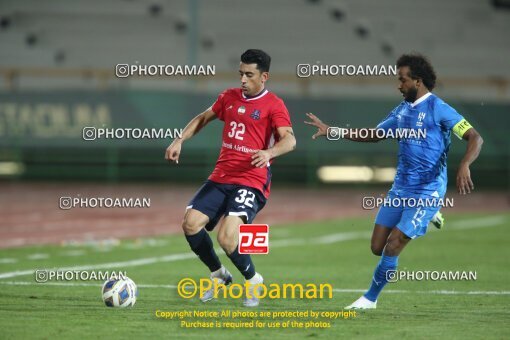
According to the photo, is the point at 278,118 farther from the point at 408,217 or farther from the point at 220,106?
the point at 408,217

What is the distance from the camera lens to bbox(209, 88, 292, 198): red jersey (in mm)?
9656

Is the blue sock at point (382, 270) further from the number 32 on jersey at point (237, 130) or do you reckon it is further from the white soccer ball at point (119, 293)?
the white soccer ball at point (119, 293)

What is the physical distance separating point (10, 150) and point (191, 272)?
16057 millimetres

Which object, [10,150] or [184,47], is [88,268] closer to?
[10,150]

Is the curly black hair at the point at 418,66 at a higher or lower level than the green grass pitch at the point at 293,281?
higher

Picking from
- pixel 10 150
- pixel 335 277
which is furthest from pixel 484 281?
pixel 10 150

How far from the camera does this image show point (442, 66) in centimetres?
3281

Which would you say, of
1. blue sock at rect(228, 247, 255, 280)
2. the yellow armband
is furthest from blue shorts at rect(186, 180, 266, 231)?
the yellow armband

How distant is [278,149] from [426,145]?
129 cm

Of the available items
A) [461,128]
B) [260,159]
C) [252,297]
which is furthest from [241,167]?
[461,128]

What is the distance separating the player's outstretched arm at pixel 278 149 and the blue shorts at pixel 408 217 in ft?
3.36

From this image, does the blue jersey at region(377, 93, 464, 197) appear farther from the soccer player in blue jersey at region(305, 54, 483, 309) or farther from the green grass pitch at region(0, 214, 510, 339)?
the green grass pitch at region(0, 214, 510, 339)

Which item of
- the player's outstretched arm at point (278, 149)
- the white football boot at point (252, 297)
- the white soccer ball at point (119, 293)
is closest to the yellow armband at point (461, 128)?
the player's outstretched arm at point (278, 149)

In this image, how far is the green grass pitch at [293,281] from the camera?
8.11m
